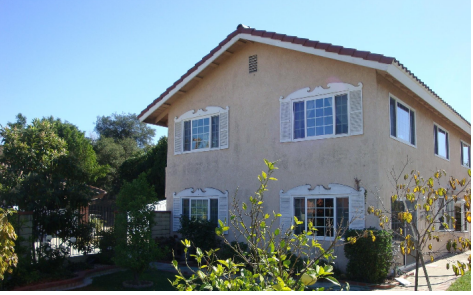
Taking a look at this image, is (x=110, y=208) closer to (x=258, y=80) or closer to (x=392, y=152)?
(x=258, y=80)

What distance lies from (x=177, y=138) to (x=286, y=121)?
16.2 feet

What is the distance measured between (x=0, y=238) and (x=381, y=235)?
27.8 ft

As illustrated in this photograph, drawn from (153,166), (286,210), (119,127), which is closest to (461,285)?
(286,210)

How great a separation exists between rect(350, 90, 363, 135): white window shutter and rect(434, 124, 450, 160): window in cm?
607

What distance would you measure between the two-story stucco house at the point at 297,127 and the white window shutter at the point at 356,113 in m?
0.03

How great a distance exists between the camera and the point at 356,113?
11883 millimetres

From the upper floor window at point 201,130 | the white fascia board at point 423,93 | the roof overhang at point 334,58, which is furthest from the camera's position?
the upper floor window at point 201,130

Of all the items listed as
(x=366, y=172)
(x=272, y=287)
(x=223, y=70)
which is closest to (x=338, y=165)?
(x=366, y=172)

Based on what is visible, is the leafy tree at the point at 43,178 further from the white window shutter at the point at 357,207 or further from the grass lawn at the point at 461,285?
the grass lawn at the point at 461,285

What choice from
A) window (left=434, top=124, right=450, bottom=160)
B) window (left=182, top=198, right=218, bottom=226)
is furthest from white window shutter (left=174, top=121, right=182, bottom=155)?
window (left=434, top=124, right=450, bottom=160)

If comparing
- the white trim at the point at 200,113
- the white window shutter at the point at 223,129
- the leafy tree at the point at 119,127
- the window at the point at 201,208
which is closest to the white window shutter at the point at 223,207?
the window at the point at 201,208

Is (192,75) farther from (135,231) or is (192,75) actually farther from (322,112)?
(135,231)

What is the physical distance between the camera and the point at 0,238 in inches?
294

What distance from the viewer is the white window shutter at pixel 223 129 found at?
1470cm
